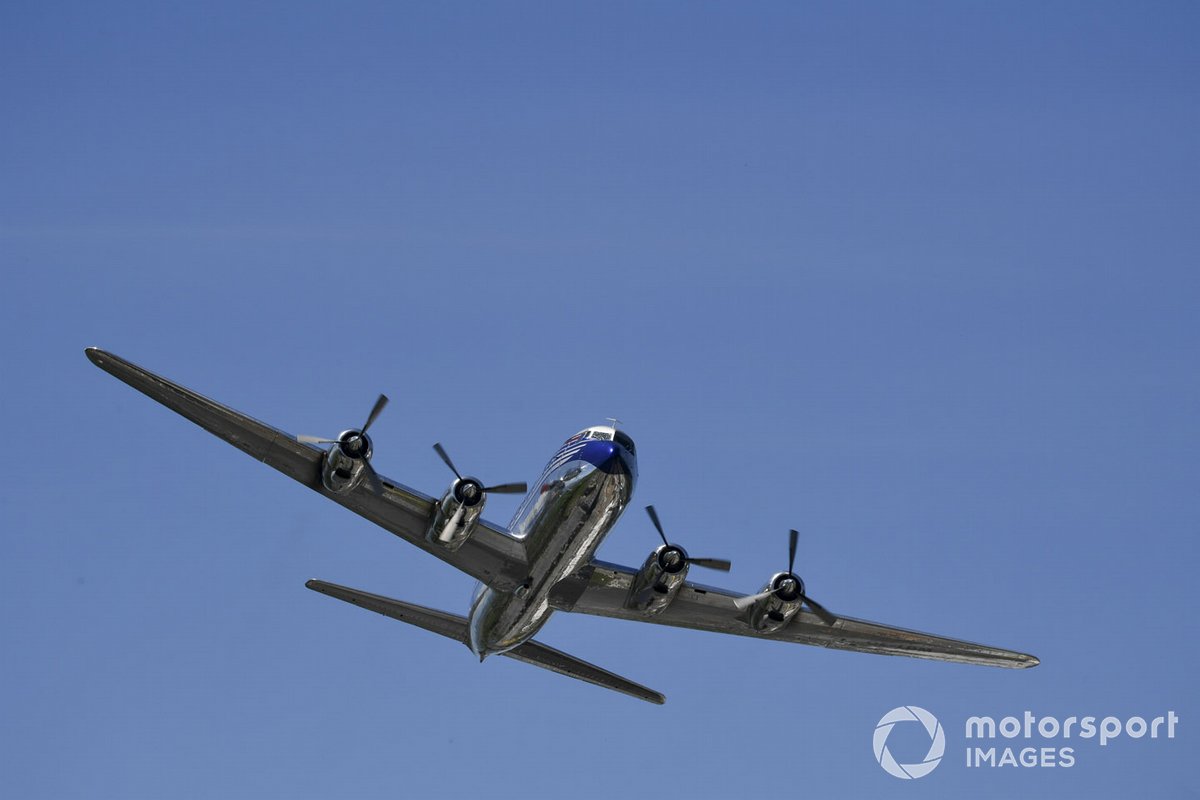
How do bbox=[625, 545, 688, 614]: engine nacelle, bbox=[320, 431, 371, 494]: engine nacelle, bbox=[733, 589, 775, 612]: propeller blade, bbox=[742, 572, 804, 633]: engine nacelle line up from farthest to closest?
bbox=[733, 589, 775, 612]: propeller blade < bbox=[742, 572, 804, 633]: engine nacelle < bbox=[625, 545, 688, 614]: engine nacelle < bbox=[320, 431, 371, 494]: engine nacelle

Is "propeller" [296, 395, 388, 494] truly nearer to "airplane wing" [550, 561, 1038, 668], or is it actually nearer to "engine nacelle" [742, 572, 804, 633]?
"airplane wing" [550, 561, 1038, 668]

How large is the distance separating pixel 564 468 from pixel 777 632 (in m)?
11.1

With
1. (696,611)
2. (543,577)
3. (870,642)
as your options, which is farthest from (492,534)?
(870,642)

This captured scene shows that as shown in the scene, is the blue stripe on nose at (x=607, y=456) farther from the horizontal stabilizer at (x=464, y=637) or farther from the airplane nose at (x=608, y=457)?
the horizontal stabilizer at (x=464, y=637)

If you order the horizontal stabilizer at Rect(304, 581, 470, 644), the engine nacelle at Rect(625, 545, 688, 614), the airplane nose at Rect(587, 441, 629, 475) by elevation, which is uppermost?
the airplane nose at Rect(587, 441, 629, 475)

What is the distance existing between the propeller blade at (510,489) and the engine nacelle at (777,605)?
9132 millimetres

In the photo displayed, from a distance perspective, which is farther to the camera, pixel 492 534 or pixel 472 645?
pixel 472 645

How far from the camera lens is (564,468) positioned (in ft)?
128

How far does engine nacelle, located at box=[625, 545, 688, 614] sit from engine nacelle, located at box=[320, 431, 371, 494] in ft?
30.3

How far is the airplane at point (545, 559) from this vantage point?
3838cm

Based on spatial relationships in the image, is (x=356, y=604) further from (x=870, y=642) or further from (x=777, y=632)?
(x=870, y=642)

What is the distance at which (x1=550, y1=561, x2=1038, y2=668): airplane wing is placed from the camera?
142 ft

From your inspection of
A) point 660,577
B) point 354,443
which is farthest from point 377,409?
point 660,577

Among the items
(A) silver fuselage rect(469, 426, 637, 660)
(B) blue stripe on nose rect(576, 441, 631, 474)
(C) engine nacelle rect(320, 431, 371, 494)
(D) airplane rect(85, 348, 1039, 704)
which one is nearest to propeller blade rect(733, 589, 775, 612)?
(D) airplane rect(85, 348, 1039, 704)
